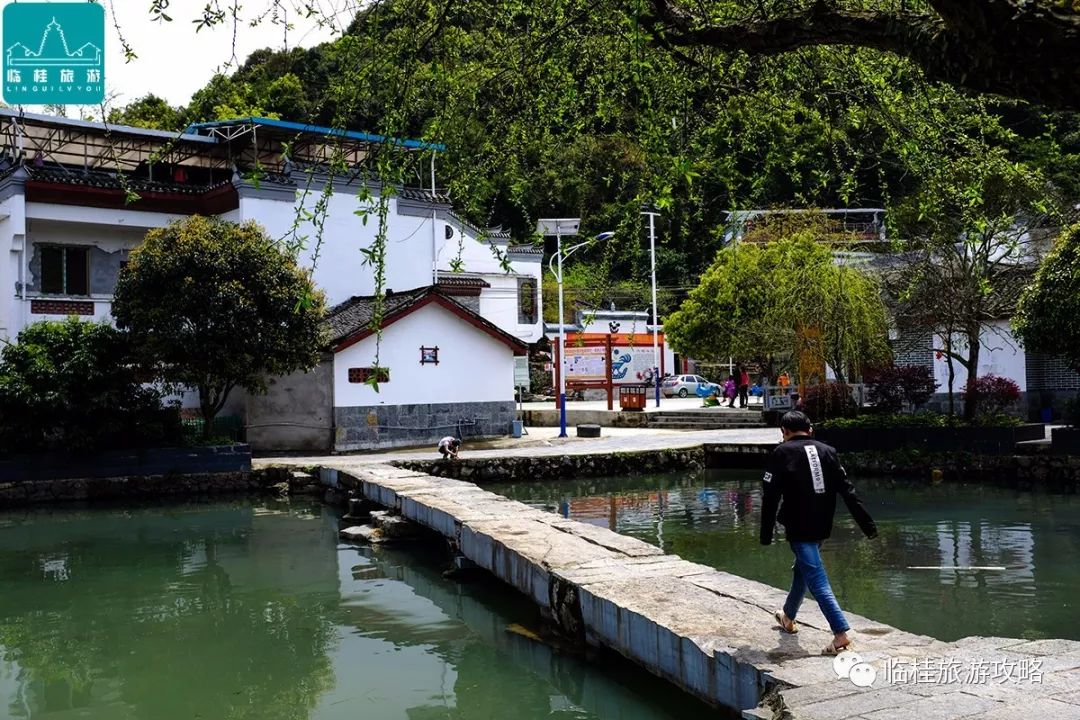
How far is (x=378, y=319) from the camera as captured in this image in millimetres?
6492

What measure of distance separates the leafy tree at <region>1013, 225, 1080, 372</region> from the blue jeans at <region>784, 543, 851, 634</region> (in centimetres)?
1332

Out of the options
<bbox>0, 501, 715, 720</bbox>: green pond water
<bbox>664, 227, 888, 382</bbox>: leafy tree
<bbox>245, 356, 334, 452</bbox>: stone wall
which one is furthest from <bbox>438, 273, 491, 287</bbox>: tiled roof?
<bbox>0, 501, 715, 720</bbox>: green pond water

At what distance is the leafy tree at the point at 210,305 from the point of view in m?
19.7

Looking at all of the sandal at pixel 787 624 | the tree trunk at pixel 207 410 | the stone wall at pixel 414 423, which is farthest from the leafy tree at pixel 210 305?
the sandal at pixel 787 624

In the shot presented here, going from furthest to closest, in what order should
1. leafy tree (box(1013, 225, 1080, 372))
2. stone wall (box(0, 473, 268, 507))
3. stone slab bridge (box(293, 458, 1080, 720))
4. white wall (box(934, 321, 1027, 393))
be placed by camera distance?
1. white wall (box(934, 321, 1027, 393))
2. stone wall (box(0, 473, 268, 507))
3. leafy tree (box(1013, 225, 1080, 372))
4. stone slab bridge (box(293, 458, 1080, 720))

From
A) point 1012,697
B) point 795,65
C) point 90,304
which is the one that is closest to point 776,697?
point 1012,697

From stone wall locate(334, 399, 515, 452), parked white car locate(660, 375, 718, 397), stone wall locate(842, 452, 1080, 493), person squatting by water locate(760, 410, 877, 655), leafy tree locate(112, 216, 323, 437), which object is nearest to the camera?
person squatting by water locate(760, 410, 877, 655)

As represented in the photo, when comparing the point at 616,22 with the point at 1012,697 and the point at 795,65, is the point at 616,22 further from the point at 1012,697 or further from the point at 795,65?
the point at 1012,697

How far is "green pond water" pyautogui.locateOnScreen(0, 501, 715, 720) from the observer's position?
7.45 m

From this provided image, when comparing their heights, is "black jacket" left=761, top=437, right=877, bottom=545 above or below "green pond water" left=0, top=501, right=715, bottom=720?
above

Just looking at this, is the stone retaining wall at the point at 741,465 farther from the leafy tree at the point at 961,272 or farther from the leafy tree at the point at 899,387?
the leafy tree at the point at 899,387

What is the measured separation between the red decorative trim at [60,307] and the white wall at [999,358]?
2181cm

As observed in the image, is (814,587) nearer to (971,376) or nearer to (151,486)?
(971,376)

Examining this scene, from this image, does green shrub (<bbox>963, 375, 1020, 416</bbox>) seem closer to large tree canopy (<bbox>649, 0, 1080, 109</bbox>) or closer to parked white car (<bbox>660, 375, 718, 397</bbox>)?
large tree canopy (<bbox>649, 0, 1080, 109</bbox>)
